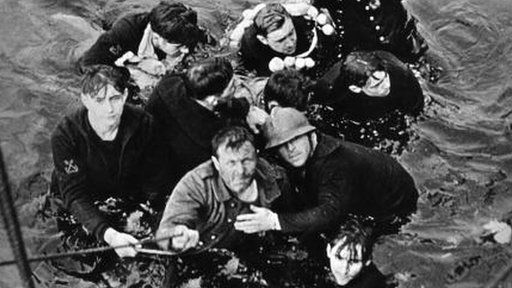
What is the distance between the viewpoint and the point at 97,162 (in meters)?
6.16

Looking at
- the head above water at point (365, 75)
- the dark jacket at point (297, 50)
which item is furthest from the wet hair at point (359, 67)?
the dark jacket at point (297, 50)

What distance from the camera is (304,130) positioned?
5863mm

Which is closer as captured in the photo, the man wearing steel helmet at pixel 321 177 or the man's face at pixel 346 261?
the man's face at pixel 346 261

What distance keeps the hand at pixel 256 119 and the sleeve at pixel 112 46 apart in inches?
50.3

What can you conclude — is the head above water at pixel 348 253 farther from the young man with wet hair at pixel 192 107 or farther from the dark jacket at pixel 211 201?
the young man with wet hair at pixel 192 107

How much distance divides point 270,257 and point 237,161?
1263 mm

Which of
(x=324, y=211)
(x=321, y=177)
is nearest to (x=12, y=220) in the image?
(x=321, y=177)

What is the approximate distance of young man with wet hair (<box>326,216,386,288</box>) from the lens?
581 centimetres

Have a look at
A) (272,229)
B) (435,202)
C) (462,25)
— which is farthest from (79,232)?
(462,25)

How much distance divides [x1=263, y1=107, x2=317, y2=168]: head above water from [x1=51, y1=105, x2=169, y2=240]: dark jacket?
879mm

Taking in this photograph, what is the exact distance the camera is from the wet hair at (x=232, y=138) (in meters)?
5.54

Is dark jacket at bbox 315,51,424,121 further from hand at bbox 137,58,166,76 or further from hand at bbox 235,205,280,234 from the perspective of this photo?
hand at bbox 235,205,280,234

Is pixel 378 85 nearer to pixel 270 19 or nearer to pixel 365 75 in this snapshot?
pixel 365 75

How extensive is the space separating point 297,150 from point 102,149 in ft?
4.43
